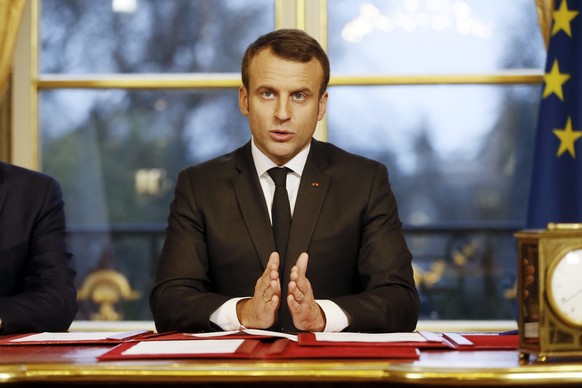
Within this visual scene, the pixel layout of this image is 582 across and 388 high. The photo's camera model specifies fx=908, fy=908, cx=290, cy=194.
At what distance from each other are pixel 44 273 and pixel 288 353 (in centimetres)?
127

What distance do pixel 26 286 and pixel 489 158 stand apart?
8.21 feet

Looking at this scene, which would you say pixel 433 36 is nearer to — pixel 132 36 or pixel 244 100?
pixel 132 36

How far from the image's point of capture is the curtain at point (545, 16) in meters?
4.07

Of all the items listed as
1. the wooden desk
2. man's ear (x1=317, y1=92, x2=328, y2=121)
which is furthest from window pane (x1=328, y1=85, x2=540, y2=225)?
the wooden desk

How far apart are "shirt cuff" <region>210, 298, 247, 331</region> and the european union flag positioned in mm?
2037

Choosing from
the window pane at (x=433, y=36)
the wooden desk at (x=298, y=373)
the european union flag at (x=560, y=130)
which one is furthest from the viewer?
the window pane at (x=433, y=36)

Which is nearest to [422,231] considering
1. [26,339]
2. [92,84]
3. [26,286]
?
[92,84]

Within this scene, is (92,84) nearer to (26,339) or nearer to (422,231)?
(422,231)

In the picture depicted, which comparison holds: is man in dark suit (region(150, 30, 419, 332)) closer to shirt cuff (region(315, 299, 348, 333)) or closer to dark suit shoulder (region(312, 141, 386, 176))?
dark suit shoulder (region(312, 141, 386, 176))

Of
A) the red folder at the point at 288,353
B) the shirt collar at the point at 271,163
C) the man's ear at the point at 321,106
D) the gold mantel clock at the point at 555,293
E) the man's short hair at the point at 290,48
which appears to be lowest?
the red folder at the point at 288,353

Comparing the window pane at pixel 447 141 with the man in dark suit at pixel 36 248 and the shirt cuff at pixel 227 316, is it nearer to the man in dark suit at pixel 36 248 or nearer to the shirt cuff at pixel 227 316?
the man in dark suit at pixel 36 248

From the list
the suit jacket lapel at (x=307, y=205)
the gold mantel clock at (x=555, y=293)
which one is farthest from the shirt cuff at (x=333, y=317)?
the gold mantel clock at (x=555, y=293)

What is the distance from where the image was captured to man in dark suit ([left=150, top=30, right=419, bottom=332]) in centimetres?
258

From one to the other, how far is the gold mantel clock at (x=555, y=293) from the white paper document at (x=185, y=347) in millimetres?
577
